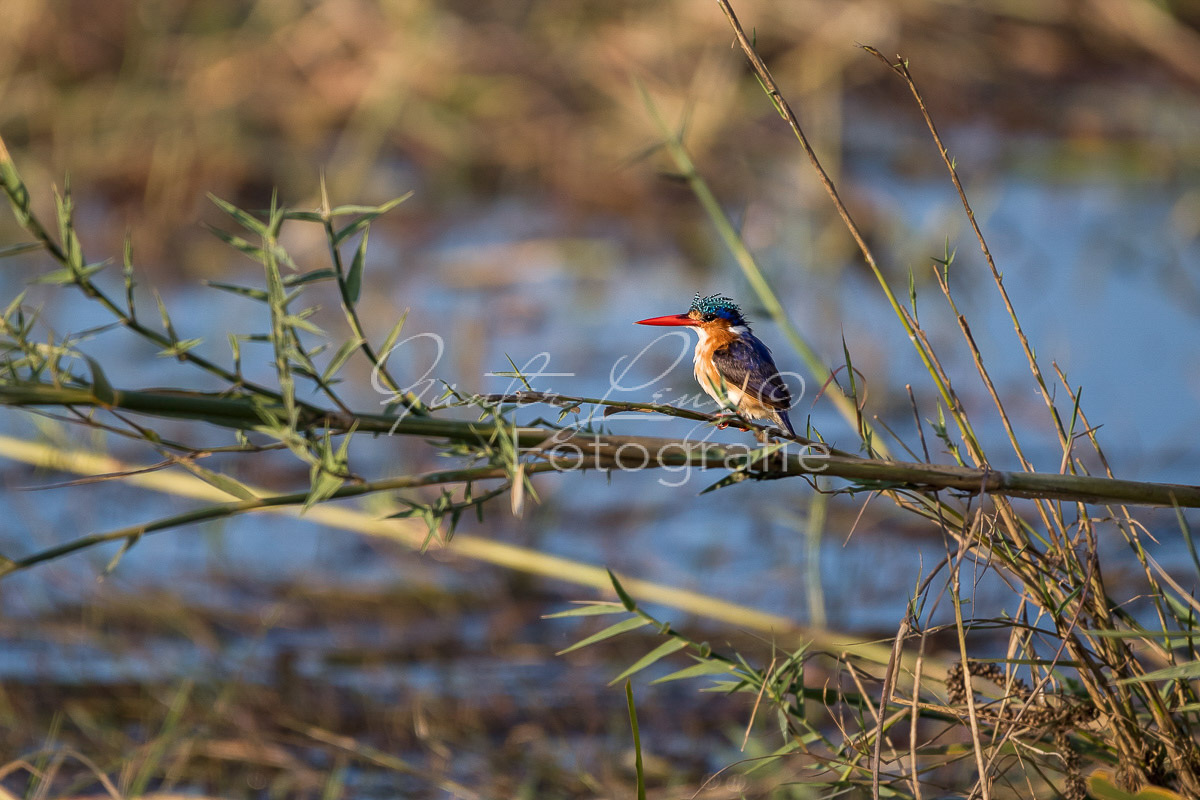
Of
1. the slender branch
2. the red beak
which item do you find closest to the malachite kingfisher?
the red beak

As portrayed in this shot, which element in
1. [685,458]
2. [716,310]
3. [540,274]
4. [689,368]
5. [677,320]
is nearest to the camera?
[685,458]

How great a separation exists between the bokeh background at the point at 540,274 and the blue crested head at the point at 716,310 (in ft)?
0.52

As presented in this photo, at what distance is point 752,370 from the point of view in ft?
8.03

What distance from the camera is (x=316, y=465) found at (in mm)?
1479

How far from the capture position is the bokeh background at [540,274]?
349 cm

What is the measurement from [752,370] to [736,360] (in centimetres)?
5

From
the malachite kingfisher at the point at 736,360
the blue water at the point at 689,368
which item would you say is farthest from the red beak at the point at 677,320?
the blue water at the point at 689,368

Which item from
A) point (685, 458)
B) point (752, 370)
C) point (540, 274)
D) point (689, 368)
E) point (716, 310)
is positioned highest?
point (540, 274)

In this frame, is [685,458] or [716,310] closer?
[685,458]

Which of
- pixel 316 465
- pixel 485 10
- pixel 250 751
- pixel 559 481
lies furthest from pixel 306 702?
pixel 485 10

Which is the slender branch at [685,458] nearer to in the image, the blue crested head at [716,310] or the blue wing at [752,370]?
the blue wing at [752,370]

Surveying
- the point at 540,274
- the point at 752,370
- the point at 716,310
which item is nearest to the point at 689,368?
the point at 540,274

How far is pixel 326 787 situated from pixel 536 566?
0.74m

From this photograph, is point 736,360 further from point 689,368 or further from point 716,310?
point 689,368
